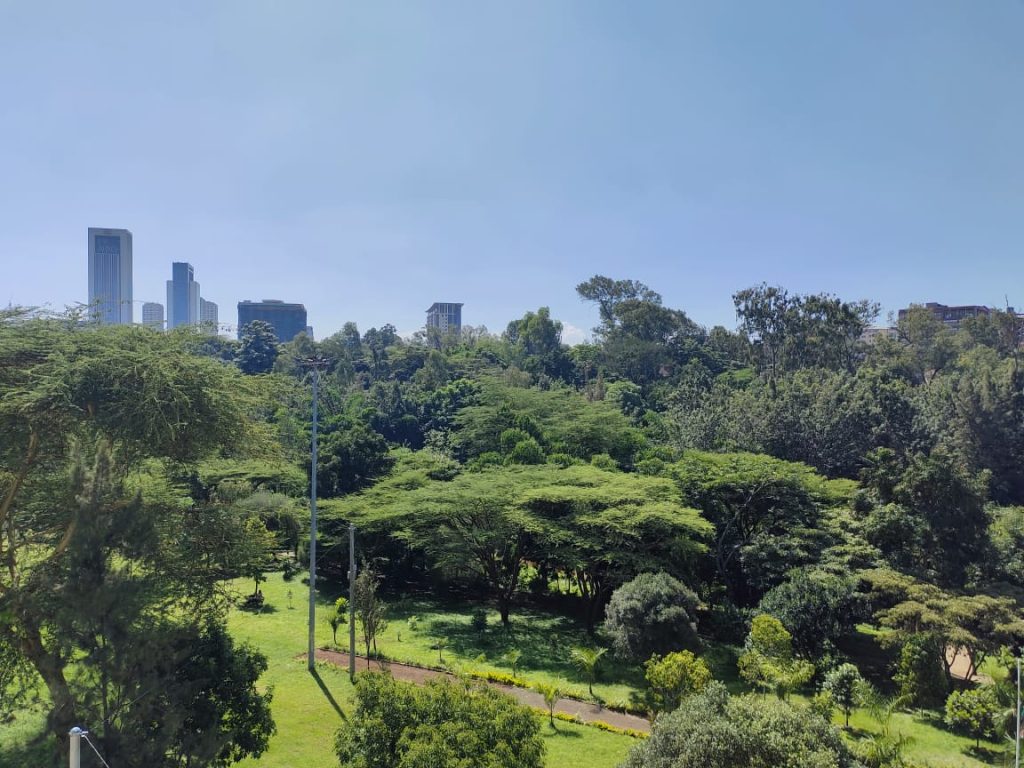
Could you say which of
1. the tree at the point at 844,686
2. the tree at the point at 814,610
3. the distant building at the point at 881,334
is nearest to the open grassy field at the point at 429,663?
the tree at the point at 844,686

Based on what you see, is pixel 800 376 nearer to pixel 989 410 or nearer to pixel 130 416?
pixel 989 410

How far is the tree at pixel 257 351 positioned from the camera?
79250mm

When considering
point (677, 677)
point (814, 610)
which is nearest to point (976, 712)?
point (814, 610)

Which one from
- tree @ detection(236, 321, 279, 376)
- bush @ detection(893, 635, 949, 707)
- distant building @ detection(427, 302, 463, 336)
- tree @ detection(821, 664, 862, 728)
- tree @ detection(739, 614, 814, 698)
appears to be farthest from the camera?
distant building @ detection(427, 302, 463, 336)

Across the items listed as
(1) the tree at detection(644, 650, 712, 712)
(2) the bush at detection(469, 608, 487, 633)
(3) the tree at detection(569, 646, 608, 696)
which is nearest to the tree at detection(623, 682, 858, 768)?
(1) the tree at detection(644, 650, 712, 712)

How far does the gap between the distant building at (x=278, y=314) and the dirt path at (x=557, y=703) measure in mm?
162774

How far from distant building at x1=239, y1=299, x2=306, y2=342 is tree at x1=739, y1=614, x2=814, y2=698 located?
169 metres

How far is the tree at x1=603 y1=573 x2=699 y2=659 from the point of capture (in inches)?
692

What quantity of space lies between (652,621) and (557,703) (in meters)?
3.40

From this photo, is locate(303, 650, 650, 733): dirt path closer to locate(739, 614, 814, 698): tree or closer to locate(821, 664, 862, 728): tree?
locate(739, 614, 814, 698): tree

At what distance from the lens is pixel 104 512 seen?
1024 centimetres

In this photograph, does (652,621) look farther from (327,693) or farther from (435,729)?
(435,729)

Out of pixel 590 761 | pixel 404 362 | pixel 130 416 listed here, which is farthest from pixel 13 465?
pixel 404 362

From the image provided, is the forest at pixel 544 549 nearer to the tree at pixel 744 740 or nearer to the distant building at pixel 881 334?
the tree at pixel 744 740
